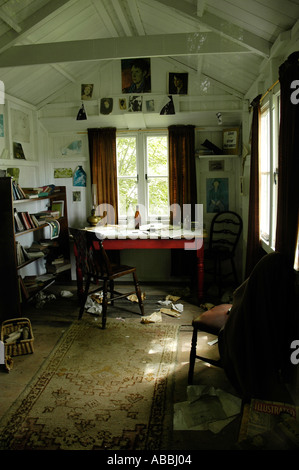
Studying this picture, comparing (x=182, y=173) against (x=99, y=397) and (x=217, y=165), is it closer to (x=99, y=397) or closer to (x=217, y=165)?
(x=217, y=165)

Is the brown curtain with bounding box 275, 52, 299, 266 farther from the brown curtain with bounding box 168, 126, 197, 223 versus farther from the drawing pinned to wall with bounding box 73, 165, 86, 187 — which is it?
the drawing pinned to wall with bounding box 73, 165, 86, 187

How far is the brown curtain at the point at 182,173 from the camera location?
525 centimetres

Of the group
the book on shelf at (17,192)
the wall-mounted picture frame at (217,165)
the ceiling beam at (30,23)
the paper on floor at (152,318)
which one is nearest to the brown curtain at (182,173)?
the wall-mounted picture frame at (217,165)

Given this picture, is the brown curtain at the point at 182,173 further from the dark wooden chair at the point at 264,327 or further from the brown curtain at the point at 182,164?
the dark wooden chair at the point at 264,327

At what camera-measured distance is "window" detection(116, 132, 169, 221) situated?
214 inches

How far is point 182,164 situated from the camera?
17.3ft

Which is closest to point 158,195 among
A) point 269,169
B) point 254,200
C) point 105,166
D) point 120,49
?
point 105,166

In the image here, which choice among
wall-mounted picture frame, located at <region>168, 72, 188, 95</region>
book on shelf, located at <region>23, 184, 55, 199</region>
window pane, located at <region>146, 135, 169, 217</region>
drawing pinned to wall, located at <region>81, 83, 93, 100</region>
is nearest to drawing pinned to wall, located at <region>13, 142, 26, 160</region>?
book on shelf, located at <region>23, 184, 55, 199</region>

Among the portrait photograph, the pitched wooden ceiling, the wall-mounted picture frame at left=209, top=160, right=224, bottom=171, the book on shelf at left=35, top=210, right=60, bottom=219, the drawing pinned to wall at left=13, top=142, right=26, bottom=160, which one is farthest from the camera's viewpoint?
the wall-mounted picture frame at left=209, top=160, right=224, bottom=171

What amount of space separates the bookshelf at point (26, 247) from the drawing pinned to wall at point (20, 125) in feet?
2.54

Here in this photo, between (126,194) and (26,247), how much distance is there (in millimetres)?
1542

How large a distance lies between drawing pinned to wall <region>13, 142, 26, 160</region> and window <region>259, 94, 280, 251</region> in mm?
2840
